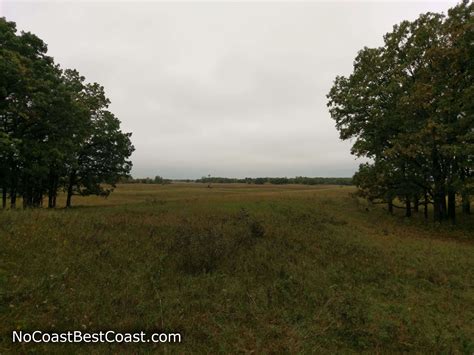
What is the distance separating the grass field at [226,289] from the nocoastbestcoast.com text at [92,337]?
13 centimetres

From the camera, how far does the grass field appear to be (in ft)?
16.7

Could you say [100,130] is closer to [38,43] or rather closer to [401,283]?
[38,43]

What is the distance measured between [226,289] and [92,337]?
3423 millimetres

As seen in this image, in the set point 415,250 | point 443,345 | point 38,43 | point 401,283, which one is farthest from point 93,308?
point 38,43

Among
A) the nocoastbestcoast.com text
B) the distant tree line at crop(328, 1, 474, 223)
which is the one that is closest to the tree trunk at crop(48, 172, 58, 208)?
the nocoastbestcoast.com text

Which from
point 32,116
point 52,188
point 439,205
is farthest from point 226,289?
point 52,188

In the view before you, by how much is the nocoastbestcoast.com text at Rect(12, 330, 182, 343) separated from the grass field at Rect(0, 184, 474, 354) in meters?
0.13

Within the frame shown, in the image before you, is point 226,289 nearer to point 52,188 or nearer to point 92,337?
point 92,337

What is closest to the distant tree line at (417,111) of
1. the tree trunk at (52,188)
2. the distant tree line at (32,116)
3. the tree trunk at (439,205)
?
the tree trunk at (439,205)

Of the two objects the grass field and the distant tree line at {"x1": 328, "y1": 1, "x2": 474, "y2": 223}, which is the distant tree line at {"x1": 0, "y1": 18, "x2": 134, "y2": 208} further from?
the distant tree line at {"x1": 328, "y1": 1, "x2": 474, "y2": 223}

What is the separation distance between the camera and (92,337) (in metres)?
4.74

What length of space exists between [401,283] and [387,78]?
18132 mm

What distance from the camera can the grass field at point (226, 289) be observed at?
510cm

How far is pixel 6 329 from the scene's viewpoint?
14.3 ft
